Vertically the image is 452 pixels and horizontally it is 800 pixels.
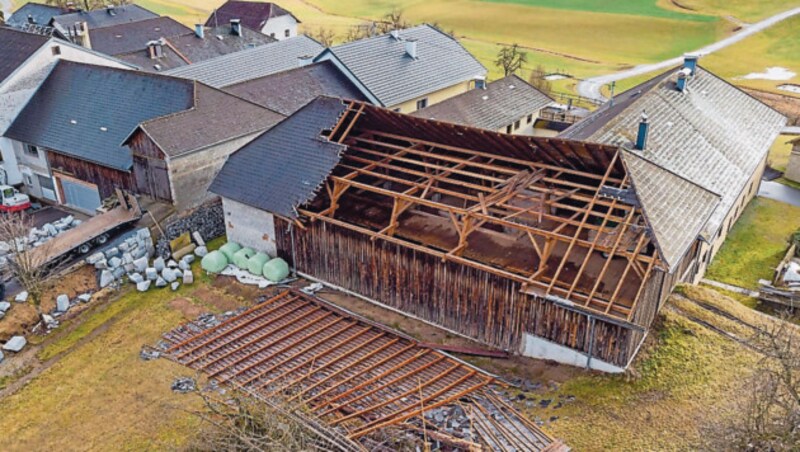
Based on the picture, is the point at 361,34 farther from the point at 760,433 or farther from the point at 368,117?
the point at 760,433

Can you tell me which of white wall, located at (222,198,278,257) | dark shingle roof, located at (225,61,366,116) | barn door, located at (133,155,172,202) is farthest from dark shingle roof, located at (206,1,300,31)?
white wall, located at (222,198,278,257)

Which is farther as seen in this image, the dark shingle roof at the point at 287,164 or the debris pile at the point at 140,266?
the debris pile at the point at 140,266

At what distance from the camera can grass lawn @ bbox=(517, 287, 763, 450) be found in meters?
14.8

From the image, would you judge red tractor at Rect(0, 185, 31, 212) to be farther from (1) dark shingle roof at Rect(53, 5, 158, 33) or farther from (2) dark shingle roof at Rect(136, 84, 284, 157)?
(1) dark shingle roof at Rect(53, 5, 158, 33)

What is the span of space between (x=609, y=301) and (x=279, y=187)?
12.0 m

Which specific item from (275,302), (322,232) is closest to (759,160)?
(322,232)

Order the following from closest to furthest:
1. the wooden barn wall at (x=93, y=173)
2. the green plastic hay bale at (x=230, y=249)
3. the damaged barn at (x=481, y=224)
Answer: the damaged barn at (x=481, y=224) → the green plastic hay bale at (x=230, y=249) → the wooden barn wall at (x=93, y=173)

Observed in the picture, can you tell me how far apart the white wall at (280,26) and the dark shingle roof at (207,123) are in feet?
119

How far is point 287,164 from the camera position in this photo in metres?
22.9

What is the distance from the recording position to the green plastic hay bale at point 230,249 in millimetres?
24109

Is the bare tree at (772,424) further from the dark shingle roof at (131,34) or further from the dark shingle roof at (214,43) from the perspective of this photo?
the dark shingle roof at (131,34)

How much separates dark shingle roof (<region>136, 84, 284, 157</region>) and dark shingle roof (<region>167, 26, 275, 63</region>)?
18.5 m

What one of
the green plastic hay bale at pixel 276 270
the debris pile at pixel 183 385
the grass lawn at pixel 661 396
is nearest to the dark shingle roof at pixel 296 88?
the green plastic hay bale at pixel 276 270

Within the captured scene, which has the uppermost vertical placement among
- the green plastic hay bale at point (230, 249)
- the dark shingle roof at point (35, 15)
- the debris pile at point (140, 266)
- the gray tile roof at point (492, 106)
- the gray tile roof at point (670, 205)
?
the gray tile roof at point (670, 205)
